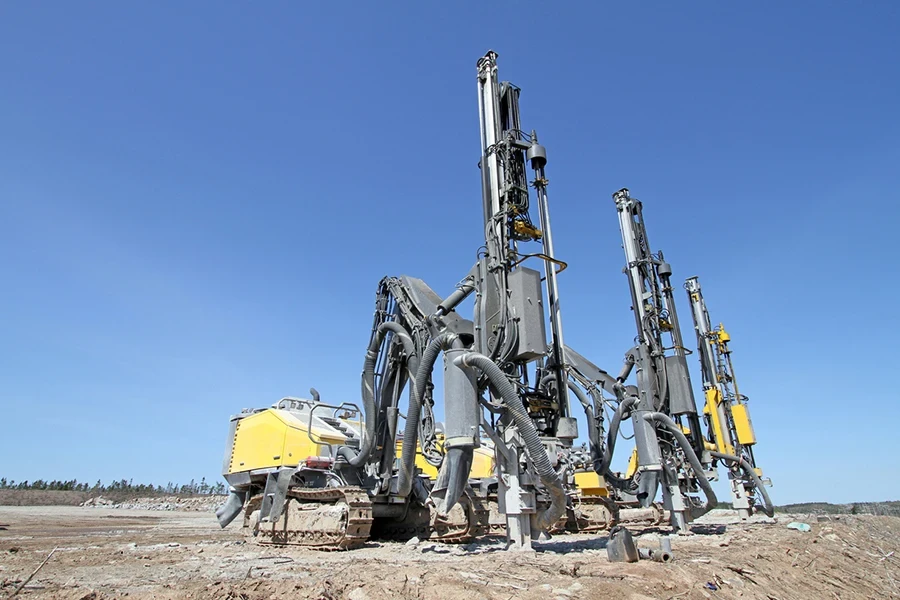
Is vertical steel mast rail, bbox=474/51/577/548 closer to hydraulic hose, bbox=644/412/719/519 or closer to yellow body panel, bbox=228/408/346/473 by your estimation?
hydraulic hose, bbox=644/412/719/519

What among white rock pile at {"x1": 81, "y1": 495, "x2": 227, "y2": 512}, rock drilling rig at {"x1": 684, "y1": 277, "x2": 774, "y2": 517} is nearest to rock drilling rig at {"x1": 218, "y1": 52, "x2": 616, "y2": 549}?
rock drilling rig at {"x1": 684, "y1": 277, "x2": 774, "y2": 517}

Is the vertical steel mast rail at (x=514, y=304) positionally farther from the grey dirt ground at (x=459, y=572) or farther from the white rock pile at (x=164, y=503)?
the white rock pile at (x=164, y=503)

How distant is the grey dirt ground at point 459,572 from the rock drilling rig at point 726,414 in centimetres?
739

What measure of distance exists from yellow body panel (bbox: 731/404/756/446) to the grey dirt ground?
9.42 meters

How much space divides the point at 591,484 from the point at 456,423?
7.43 m

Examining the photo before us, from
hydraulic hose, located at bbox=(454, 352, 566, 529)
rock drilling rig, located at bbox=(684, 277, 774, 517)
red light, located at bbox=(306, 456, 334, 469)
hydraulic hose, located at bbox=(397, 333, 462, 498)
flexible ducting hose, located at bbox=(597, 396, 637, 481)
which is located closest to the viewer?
hydraulic hose, located at bbox=(454, 352, 566, 529)

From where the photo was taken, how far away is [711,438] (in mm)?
20781

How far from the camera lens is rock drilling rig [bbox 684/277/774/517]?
18.6m

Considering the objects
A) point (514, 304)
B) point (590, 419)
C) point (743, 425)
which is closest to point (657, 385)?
point (590, 419)

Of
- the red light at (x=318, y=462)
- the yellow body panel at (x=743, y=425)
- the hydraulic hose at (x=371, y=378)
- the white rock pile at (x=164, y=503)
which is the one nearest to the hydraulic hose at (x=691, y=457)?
the hydraulic hose at (x=371, y=378)

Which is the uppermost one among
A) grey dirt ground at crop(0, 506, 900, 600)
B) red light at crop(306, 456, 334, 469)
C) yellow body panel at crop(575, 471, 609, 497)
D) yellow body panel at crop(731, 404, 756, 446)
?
yellow body panel at crop(731, 404, 756, 446)

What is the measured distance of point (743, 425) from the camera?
2078 centimetres

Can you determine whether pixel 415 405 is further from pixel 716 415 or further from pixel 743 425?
pixel 743 425

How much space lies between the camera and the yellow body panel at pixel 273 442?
12.4m
